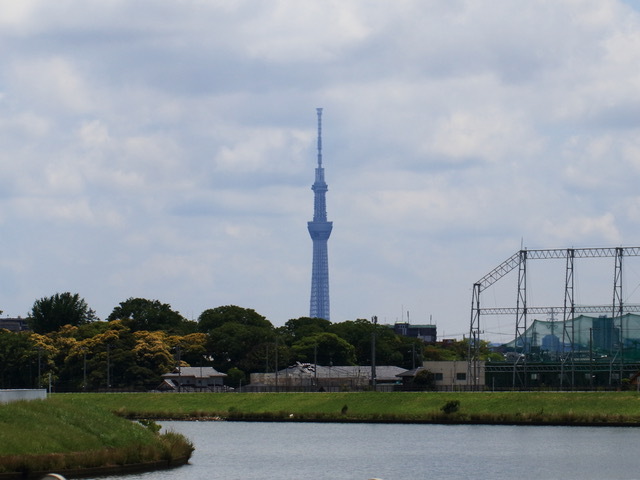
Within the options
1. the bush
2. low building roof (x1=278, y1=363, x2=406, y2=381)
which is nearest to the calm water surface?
the bush

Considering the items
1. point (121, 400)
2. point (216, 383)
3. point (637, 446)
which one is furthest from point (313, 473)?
point (216, 383)

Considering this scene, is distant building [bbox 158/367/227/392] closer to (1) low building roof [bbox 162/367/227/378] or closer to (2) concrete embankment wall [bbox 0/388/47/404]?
(1) low building roof [bbox 162/367/227/378]

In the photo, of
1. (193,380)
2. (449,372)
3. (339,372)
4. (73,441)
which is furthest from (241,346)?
→ (73,441)

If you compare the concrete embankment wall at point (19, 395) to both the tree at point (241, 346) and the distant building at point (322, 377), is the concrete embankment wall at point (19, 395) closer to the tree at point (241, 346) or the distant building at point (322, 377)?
the distant building at point (322, 377)

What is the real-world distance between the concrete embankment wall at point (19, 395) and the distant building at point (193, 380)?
315 feet

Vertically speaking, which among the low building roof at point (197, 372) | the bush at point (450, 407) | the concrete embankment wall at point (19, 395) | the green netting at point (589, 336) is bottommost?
the bush at point (450, 407)

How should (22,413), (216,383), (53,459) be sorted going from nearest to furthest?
(53,459), (22,413), (216,383)

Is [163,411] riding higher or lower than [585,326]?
lower

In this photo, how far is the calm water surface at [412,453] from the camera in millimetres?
68000

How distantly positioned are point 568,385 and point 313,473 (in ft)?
278

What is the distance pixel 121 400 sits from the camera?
145625mm

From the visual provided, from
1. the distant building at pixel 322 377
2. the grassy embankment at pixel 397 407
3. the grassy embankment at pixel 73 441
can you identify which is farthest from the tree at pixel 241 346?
the grassy embankment at pixel 73 441

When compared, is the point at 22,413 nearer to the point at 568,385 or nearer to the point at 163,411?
the point at 163,411

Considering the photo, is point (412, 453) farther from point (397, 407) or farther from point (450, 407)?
point (397, 407)
